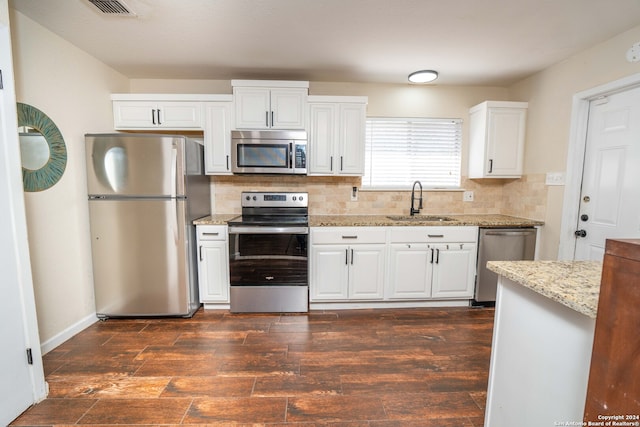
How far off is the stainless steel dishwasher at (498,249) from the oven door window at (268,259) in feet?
5.91

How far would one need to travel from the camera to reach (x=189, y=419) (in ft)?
4.92

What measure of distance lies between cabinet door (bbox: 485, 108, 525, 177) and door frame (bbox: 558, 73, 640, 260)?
0.56m

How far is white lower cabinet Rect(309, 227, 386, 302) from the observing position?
9.00 feet

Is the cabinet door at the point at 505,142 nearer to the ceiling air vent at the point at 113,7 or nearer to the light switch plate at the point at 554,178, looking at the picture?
the light switch plate at the point at 554,178

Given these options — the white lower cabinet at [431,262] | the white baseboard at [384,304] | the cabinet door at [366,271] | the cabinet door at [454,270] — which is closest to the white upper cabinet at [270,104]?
the cabinet door at [366,271]

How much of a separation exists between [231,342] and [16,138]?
1.88m

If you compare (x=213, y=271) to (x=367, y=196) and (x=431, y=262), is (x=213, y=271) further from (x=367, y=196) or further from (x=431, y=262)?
(x=431, y=262)

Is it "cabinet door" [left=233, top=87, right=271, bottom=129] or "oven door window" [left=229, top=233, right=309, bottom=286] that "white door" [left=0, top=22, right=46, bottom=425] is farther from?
"cabinet door" [left=233, top=87, right=271, bottom=129]

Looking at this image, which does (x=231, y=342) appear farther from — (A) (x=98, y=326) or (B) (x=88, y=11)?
(B) (x=88, y=11)

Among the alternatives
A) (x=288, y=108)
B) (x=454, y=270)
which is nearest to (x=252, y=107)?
(x=288, y=108)

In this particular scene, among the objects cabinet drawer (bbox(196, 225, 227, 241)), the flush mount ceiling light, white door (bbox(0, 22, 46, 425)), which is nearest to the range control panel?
cabinet drawer (bbox(196, 225, 227, 241))

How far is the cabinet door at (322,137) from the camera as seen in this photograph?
9.50 feet

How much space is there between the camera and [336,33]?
83.7 inches

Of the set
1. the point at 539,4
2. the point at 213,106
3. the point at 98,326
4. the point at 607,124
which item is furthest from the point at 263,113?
the point at 607,124
